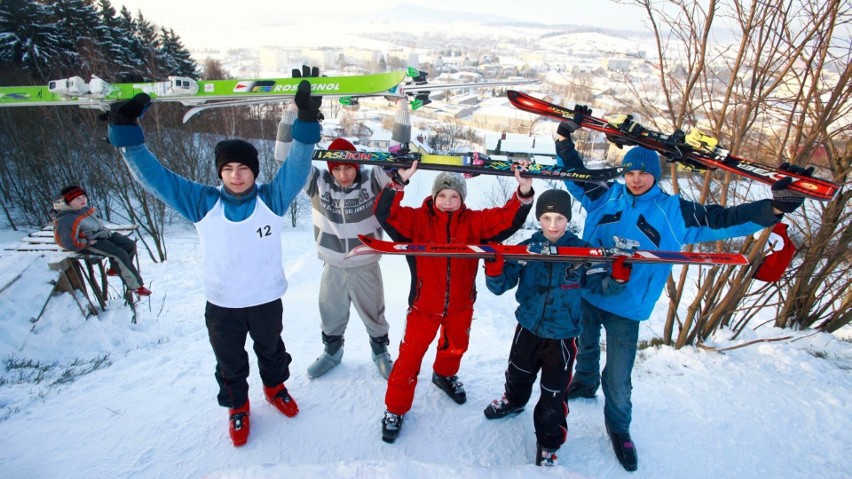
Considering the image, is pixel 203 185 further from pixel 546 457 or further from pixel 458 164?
pixel 546 457

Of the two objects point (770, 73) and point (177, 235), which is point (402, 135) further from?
point (177, 235)

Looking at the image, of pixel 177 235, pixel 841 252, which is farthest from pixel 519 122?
pixel 841 252

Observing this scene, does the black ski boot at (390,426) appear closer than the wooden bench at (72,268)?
Yes

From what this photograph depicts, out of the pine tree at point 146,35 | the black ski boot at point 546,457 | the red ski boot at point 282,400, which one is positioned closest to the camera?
the black ski boot at point 546,457

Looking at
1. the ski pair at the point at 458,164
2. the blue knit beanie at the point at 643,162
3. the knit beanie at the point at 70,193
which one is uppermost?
the blue knit beanie at the point at 643,162

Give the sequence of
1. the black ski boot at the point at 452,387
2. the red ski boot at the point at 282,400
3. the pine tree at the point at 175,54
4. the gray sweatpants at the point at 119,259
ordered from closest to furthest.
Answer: the red ski boot at the point at 282,400
the black ski boot at the point at 452,387
the gray sweatpants at the point at 119,259
the pine tree at the point at 175,54

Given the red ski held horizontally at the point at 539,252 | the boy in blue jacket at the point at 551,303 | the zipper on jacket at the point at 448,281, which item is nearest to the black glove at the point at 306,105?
the red ski held horizontally at the point at 539,252

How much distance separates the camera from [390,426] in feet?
9.43

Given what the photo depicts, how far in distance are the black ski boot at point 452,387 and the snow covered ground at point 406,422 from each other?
8 cm

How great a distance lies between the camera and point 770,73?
364 centimetres

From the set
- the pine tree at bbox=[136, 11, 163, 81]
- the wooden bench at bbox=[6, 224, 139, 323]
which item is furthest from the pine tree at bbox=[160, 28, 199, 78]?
the wooden bench at bbox=[6, 224, 139, 323]

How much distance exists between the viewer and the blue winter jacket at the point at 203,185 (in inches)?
90.7

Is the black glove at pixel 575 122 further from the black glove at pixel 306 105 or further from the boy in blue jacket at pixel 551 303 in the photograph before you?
the black glove at pixel 306 105

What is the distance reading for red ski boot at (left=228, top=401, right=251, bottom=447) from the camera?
2.72 meters
